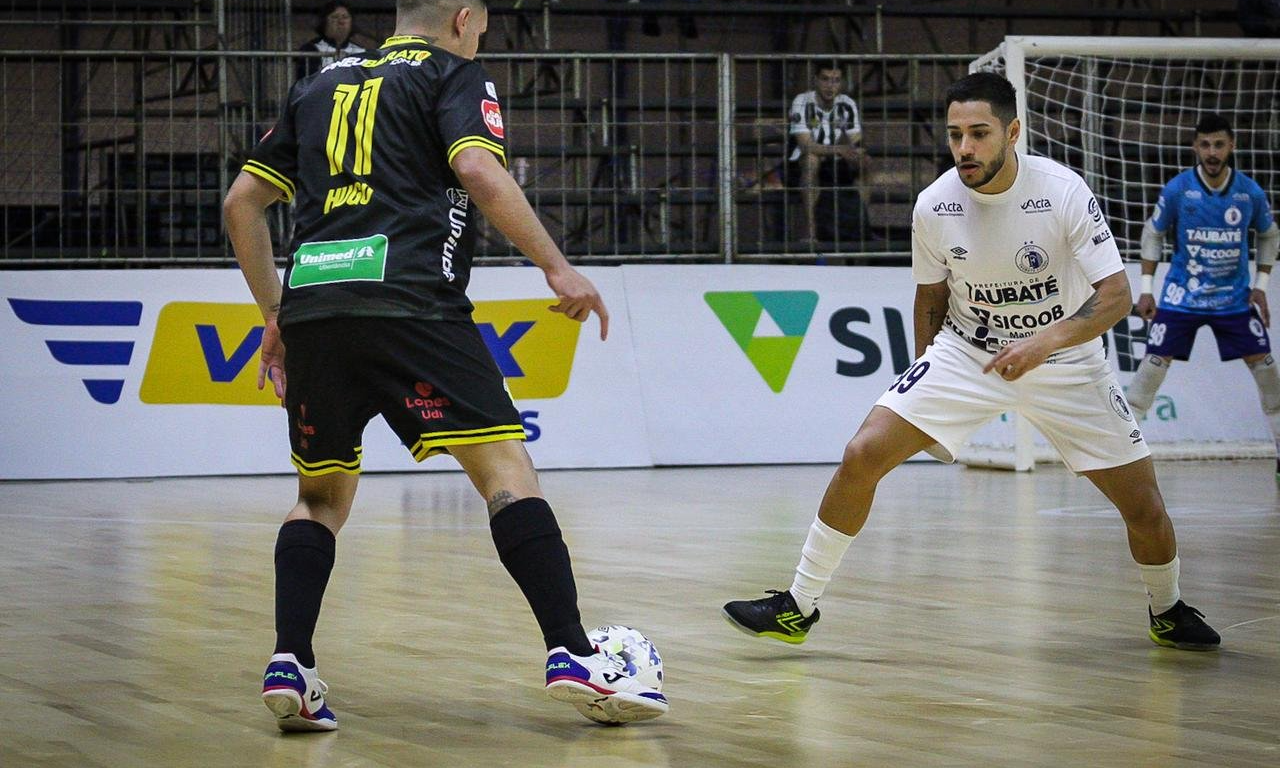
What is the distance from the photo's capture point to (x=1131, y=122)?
13266 mm

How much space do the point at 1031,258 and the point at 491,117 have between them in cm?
196

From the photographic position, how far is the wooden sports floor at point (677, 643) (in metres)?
3.53

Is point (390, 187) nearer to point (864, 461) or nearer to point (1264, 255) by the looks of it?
point (864, 461)

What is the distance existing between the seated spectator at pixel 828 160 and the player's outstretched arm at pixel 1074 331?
8.78 metres

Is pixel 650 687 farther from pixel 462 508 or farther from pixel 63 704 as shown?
pixel 462 508

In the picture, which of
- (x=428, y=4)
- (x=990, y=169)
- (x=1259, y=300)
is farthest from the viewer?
(x=1259, y=300)

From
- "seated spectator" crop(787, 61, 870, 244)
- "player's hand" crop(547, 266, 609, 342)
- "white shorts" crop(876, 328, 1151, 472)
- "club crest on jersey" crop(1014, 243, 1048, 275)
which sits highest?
"seated spectator" crop(787, 61, 870, 244)

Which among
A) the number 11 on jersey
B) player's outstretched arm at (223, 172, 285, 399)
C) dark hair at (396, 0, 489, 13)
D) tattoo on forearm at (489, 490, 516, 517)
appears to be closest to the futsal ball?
tattoo on forearm at (489, 490, 516, 517)

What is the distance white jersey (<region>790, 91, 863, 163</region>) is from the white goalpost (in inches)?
46.0

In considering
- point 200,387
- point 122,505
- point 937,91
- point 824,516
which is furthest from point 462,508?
point 937,91

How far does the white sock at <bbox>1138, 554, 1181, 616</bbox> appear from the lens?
4.85m

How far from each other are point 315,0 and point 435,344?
12.7 metres

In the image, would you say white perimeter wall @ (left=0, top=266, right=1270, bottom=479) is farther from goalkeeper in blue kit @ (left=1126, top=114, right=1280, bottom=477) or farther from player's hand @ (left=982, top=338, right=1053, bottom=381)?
player's hand @ (left=982, top=338, right=1053, bottom=381)

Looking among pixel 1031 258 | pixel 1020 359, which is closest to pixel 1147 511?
pixel 1020 359
